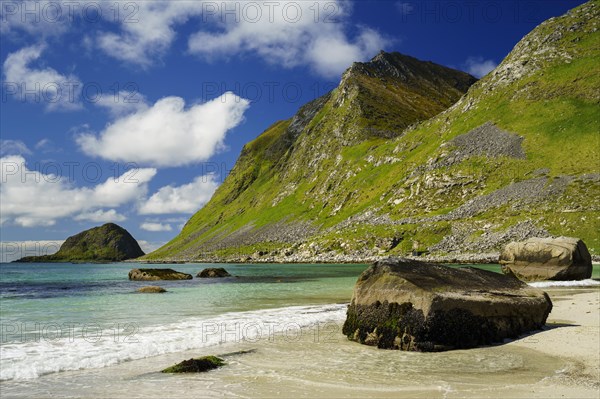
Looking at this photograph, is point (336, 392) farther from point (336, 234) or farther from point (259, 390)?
point (336, 234)

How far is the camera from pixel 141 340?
55.2ft

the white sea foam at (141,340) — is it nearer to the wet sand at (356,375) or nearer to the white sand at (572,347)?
the wet sand at (356,375)

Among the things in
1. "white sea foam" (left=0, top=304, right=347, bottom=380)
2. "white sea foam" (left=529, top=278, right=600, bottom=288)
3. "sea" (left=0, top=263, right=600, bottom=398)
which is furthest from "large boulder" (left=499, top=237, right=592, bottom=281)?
"sea" (left=0, top=263, right=600, bottom=398)

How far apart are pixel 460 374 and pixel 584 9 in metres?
198

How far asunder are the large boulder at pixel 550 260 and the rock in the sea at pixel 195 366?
40.5m

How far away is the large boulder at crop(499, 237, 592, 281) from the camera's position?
42.2 meters

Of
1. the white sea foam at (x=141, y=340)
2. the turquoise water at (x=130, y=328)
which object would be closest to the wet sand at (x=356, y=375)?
the white sea foam at (x=141, y=340)

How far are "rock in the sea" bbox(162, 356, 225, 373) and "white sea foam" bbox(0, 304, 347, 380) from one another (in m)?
2.59

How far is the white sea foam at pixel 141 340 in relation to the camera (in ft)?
43.9

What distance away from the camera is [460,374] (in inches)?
462

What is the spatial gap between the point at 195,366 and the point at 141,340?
5.54m

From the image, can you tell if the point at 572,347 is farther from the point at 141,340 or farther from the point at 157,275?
the point at 157,275

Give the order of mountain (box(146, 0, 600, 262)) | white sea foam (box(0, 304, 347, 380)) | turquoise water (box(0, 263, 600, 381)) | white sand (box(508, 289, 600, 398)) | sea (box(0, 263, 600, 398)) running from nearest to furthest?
white sand (box(508, 289, 600, 398)), sea (box(0, 263, 600, 398)), white sea foam (box(0, 304, 347, 380)), turquoise water (box(0, 263, 600, 381)), mountain (box(146, 0, 600, 262))

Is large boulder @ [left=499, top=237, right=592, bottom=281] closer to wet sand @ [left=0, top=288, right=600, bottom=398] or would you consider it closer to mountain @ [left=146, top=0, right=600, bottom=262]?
wet sand @ [left=0, top=288, right=600, bottom=398]
